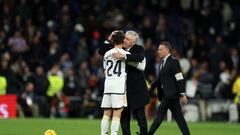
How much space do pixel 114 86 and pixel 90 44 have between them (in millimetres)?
16741

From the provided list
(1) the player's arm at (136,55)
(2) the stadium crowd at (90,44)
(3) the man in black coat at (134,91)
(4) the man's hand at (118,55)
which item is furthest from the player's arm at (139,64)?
(2) the stadium crowd at (90,44)

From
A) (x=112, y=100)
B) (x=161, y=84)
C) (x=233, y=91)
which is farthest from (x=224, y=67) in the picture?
(x=112, y=100)

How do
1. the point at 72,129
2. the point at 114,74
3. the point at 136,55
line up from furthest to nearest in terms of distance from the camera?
the point at 72,129 < the point at 136,55 < the point at 114,74

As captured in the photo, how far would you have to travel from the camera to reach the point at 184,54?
106 ft

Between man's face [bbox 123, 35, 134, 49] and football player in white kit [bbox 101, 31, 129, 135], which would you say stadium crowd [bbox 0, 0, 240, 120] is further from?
football player in white kit [bbox 101, 31, 129, 135]

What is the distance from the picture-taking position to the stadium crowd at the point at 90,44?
29.4 m

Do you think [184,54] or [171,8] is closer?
[184,54]

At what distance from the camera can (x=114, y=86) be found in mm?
16000

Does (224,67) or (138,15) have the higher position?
(138,15)

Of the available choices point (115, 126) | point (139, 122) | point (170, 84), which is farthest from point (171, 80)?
point (115, 126)

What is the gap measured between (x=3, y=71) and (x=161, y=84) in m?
11.3

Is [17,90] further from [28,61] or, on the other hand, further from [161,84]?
[161,84]

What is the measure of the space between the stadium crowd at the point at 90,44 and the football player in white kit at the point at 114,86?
40.2 ft

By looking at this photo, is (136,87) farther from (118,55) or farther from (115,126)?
(115,126)
